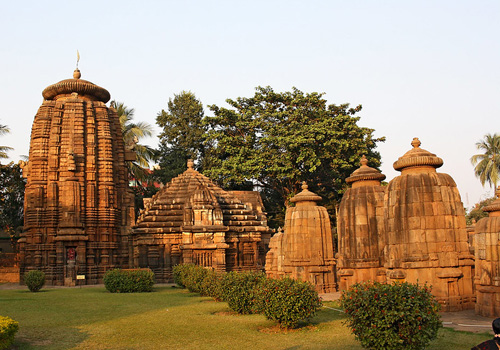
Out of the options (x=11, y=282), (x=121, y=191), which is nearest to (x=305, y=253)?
(x=121, y=191)

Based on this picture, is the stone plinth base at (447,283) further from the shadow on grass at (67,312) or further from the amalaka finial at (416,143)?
the shadow on grass at (67,312)

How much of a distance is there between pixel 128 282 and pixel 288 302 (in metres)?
13.1

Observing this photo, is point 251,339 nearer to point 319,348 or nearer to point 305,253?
point 319,348

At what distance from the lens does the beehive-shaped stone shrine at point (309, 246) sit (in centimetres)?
1883

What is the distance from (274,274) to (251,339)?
12.0 m

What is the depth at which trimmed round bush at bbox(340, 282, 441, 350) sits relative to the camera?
26.9 feet

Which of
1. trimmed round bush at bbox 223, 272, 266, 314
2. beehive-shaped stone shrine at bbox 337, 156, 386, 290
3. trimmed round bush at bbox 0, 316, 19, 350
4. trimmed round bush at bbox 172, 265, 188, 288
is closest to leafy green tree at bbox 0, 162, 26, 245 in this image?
trimmed round bush at bbox 172, 265, 188, 288

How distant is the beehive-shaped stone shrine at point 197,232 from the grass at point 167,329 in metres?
11.6

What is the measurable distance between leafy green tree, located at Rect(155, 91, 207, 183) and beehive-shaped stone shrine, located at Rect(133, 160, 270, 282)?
1637cm

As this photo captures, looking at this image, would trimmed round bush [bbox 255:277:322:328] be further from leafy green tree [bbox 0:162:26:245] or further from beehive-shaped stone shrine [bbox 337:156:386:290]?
leafy green tree [bbox 0:162:26:245]

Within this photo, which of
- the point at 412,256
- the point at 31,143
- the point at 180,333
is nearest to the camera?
the point at 180,333

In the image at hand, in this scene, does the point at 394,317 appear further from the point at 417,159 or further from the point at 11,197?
the point at 11,197

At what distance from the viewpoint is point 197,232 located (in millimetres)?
29297

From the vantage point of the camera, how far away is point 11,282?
115 ft
